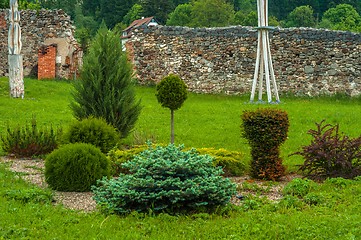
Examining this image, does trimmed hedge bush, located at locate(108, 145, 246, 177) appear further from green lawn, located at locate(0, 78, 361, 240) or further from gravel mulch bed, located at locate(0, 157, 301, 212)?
green lawn, located at locate(0, 78, 361, 240)

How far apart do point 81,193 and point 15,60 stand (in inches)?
433

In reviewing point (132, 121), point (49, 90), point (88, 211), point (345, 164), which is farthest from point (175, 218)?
point (49, 90)

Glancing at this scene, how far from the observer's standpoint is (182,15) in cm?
6469

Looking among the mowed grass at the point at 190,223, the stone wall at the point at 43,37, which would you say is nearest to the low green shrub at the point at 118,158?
the mowed grass at the point at 190,223

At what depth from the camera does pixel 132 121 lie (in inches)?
477

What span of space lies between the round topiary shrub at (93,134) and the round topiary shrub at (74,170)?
5.15 ft

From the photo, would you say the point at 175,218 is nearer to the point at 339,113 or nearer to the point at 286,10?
the point at 339,113

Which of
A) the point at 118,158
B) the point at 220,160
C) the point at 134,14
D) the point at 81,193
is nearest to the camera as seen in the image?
the point at 81,193

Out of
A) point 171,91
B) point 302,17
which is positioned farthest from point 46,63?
point 302,17

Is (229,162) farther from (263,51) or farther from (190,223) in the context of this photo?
(263,51)

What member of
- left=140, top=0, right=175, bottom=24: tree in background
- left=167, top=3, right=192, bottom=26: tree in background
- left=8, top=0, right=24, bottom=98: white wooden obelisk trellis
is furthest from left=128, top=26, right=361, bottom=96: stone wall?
left=140, top=0, right=175, bottom=24: tree in background

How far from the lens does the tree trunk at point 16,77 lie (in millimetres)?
17984

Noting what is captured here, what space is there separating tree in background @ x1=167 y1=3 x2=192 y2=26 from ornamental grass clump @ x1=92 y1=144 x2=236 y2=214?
177 ft

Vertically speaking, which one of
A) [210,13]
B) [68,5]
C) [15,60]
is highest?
[68,5]
